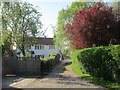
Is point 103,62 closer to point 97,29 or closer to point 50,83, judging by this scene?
point 50,83

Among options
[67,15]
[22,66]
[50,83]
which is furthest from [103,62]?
[67,15]

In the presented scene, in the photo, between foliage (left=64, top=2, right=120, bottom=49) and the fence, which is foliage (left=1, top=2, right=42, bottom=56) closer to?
the fence

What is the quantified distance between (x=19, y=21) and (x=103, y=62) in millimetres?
12174

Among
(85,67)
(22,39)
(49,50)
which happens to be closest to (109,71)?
(85,67)

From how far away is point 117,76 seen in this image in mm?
9156

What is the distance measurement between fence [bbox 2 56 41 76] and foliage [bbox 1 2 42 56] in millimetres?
4412

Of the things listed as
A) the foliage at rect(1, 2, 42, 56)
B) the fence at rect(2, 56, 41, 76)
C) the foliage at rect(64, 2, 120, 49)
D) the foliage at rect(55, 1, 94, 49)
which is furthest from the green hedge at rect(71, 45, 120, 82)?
the foliage at rect(55, 1, 94, 49)

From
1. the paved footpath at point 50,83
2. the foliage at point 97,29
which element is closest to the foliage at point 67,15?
the foliage at point 97,29

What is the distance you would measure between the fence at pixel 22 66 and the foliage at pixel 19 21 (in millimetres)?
4412

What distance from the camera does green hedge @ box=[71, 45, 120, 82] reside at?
908 cm

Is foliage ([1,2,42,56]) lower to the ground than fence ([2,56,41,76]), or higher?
higher

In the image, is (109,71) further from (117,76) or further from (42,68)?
(42,68)

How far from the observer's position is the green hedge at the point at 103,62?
29.8ft

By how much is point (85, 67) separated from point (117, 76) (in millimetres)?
3907
